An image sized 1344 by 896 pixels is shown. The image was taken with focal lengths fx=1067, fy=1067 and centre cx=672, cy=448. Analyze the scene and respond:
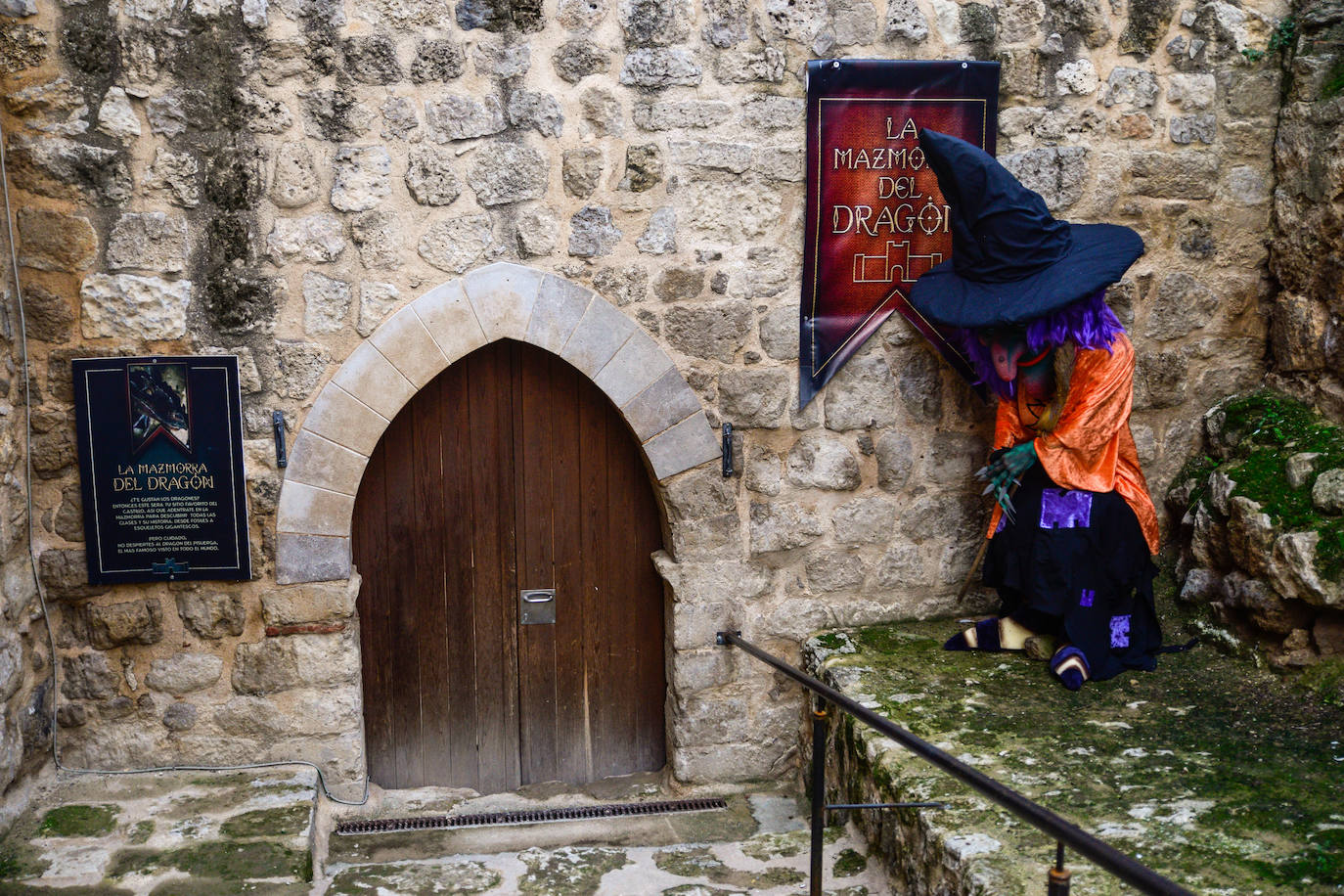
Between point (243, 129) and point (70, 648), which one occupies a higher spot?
point (243, 129)

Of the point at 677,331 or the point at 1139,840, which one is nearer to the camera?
the point at 1139,840

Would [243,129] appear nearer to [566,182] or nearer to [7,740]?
[566,182]

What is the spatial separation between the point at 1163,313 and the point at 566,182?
7.79ft

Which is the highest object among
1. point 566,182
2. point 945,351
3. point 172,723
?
point 566,182

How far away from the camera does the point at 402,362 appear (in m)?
3.73

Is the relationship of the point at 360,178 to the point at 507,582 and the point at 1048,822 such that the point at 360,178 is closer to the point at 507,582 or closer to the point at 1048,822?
the point at 507,582

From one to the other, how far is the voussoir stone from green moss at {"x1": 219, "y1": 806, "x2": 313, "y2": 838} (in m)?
0.54

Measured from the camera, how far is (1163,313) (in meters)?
4.19

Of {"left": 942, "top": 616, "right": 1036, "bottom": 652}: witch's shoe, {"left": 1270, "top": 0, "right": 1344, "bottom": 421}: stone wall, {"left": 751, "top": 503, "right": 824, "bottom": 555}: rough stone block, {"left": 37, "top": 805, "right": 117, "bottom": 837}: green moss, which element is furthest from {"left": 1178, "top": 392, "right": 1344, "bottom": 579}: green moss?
{"left": 37, "top": 805, "right": 117, "bottom": 837}: green moss

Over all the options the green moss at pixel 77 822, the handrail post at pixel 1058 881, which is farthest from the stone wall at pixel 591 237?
the handrail post at pixel 1058 881

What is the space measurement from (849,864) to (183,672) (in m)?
2.38

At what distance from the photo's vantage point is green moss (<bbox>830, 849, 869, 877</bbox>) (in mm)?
3383

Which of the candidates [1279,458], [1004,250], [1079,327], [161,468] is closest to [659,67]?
[1004,250]

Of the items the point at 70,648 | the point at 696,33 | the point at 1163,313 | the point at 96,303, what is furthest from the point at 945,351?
the point at 70,648
